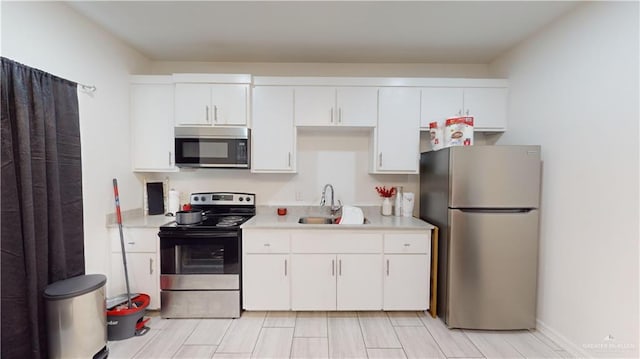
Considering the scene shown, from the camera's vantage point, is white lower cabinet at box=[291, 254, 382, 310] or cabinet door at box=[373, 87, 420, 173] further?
cabinet door at box=[373, 87, 420, 173]

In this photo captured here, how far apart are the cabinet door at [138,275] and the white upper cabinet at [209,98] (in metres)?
1.32

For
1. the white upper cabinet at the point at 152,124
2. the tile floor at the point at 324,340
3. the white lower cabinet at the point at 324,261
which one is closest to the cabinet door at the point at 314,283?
the white lower cabinet at the point at 324,261

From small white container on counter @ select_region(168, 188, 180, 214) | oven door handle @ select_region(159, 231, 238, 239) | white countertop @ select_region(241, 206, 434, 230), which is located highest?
small white container on counter @ select_region(168, 188, 180, 214)

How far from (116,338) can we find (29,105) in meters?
1.80

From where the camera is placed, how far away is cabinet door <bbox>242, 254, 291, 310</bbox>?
2.48 meters

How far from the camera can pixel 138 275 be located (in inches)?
97.6

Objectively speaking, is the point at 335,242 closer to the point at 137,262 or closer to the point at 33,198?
the point at 137,262

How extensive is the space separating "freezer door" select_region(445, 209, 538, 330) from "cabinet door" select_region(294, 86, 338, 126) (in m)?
1.46

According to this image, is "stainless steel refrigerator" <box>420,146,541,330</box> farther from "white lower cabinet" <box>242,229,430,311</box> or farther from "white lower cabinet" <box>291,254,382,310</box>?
"white lower cabinet" <box>291,254,382,310</box>

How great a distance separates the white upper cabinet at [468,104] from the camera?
275 cm

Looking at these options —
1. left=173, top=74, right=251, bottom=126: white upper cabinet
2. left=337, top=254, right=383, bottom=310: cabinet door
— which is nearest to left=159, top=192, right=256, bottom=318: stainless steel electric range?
left=337, top=254, right=383, bottom=310: cabinet door

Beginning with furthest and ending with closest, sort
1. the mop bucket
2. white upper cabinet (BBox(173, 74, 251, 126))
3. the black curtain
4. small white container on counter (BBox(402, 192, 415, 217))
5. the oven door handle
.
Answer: small white container on counter (BBox(402, 192, 415, 217)), white upper cabinet (BBox(173, 74, 251, 126)), the oven door handle, the mop bucket, the black curtain

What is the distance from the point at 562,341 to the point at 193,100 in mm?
3743

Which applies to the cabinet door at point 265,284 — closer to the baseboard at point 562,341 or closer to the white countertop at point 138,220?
the white countertop at point 138,220
